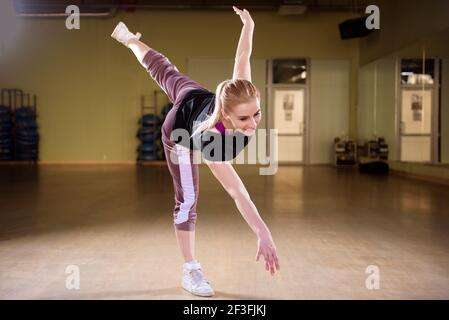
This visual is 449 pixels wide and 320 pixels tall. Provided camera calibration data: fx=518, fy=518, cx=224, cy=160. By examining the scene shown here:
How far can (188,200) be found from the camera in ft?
8.66

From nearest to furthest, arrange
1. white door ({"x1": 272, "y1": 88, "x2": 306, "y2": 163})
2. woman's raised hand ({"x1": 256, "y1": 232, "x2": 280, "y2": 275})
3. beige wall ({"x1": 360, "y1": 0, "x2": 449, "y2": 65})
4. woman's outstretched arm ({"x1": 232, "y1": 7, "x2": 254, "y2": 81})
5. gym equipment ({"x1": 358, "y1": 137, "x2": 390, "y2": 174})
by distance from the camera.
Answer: woman's raised hand ({"x1": 256, "y1": 232, "x2": 280, "y2": 275}) < woman's outstretched arm ({"x1": 232, "y1": 7, "x2": 254, "y2": 81}) < beige wall ({"x1": 360, "y1": 0, "x2": 449, "y2": 65}) < gym equipment ({"x1": 358, "y1": 137, "x2": 390, "y2": 174}) < white door ({"x1": 272, "y1": 88, "x2": 306, "y2": 163})

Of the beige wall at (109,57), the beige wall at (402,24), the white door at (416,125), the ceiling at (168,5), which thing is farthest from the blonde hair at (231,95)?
the beige wall at (109,57)

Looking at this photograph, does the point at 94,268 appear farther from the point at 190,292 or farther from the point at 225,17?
the point at 225,17

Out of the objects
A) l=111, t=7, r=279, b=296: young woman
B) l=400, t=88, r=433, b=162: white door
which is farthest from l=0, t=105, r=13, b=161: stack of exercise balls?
l=111, t=7, r=279, b=296: young woman

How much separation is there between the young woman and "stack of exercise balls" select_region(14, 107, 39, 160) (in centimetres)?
1092

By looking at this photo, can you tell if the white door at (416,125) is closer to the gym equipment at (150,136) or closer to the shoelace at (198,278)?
the gym equipment at (150,136)

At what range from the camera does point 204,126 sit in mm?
2369

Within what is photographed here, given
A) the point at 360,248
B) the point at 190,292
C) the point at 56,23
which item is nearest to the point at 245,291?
the point at 190,292

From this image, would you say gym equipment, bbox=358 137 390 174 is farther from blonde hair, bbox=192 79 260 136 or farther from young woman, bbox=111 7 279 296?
blonde hair, bbox=192 79 260 136

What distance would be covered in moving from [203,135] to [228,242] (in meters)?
1.86

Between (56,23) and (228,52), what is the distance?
176 inches

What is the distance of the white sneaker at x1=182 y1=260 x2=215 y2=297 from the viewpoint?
2.64 meters

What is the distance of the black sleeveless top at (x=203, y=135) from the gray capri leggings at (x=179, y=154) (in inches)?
1.8

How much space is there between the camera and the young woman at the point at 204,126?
2.29 m
